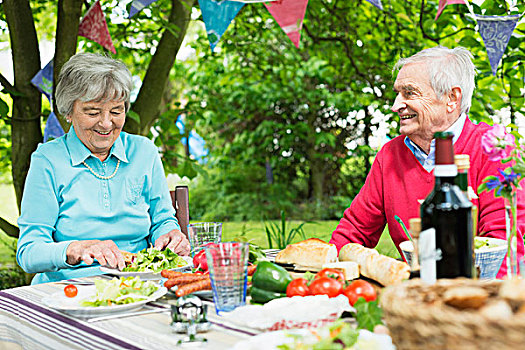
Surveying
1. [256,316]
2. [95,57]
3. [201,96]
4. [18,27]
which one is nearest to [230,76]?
[201,96]

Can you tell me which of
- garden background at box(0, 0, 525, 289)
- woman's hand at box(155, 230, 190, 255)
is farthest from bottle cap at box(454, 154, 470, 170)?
garden background at box(0, 0, 525, 289)

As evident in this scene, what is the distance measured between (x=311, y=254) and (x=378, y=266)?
26 centimetres

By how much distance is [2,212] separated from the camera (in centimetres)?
1027

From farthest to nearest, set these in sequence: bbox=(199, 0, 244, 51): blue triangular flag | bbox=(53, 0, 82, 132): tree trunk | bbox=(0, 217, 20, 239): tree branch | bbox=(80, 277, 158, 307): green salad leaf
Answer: bbox=(0, 217, 20, 239): tree branch < bbox=(53, 0, 82, 132): tree trunk < bbox=(199, 0, 244, 51): blue triangular flag < bbox=(80, 277, 158, 307): green salad leaf

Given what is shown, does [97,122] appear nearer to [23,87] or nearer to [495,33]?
[23,87]

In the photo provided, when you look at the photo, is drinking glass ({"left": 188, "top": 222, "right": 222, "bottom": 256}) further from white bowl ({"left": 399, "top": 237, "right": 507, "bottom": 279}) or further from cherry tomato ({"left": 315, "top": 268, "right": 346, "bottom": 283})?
white bowl ({"left": 399, "top": 237, "right": 507, "bottom": 279})

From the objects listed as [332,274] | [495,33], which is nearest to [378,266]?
[332,274]

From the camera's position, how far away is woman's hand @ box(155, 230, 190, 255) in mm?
2195

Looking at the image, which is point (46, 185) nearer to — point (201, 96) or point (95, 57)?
point (95, 57)

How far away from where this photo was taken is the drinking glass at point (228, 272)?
131 cm

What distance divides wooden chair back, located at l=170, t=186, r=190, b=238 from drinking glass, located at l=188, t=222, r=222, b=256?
849 mm

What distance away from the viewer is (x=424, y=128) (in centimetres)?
228

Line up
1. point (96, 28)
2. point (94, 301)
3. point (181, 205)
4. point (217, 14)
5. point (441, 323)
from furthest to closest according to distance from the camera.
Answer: point (96, 28)
point (217, 14)
point (181, 205)
point (94, 301)
point (441, 323)

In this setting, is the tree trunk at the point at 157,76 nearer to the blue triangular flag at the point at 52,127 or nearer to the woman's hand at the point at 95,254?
the blue triangular flag at the point at 52,127
